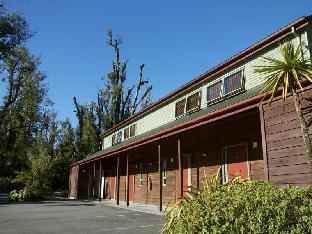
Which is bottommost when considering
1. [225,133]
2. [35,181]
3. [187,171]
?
[35,181]

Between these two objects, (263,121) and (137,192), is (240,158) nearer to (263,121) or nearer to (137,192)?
(263,121)

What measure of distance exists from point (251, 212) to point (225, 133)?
9.73 meters

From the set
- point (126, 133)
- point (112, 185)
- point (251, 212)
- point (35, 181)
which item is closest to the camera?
point (251, 212)

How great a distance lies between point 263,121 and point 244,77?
5.11 meters

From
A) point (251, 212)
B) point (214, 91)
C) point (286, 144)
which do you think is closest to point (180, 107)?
point (214, 91)

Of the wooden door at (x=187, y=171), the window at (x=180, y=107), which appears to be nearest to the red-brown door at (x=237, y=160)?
the wooden door at (x=187, y=171)

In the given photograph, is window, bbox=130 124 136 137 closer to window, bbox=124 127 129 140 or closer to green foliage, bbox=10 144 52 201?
window, bbox=124 127 129 140

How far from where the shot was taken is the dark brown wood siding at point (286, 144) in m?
8.84

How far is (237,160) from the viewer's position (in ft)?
46.8

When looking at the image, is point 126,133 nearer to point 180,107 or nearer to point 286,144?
point 180,107

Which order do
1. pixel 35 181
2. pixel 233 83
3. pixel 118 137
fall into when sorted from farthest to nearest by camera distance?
pixel 118 137, pixel 35 181, pixel 233 83

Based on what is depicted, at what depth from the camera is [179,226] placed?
18.9ft

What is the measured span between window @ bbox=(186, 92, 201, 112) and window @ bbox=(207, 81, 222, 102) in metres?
0.94

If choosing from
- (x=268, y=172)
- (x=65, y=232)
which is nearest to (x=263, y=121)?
(x=268, y=172)
